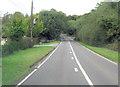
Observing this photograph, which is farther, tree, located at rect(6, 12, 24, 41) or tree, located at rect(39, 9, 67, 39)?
tree, located at rect(39, 9, 67, 39)

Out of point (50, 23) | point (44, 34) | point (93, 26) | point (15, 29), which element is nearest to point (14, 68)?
point (15, 29)

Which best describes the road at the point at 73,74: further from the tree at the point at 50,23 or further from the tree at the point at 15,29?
the tree at the point at 50,23

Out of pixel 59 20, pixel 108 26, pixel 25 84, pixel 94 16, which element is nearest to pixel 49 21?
A: pixel 59 20

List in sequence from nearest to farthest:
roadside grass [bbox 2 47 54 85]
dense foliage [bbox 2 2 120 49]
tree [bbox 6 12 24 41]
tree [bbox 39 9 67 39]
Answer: roadside grass [bbox 2 47 54 85] → tree [bbox 6 12 24 41] → dense foliage [bbox 2 2 120 49] → tree [bbox 39 9 67 39]

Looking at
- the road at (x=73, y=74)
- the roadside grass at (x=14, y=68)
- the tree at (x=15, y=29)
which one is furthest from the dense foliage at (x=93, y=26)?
the road at (x=73, y=74)

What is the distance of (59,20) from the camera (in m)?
70.9

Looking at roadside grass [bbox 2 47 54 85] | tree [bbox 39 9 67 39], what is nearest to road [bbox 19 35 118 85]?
roadside grass [bbox 2 47 54 85]

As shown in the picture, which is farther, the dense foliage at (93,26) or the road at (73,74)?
the dense foliage at (93,26)

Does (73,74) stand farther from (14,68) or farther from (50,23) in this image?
(50,23)

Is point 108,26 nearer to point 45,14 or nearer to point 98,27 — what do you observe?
point 98,27

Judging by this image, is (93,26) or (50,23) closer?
(93,26)

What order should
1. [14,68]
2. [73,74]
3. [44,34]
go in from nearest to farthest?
[73,74] → [14,68] → [44,34]

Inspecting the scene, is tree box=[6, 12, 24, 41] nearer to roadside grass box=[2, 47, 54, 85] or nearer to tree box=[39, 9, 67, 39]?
roadside grass box=[2, 47, 54, 85]

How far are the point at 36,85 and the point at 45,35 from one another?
55381mm
